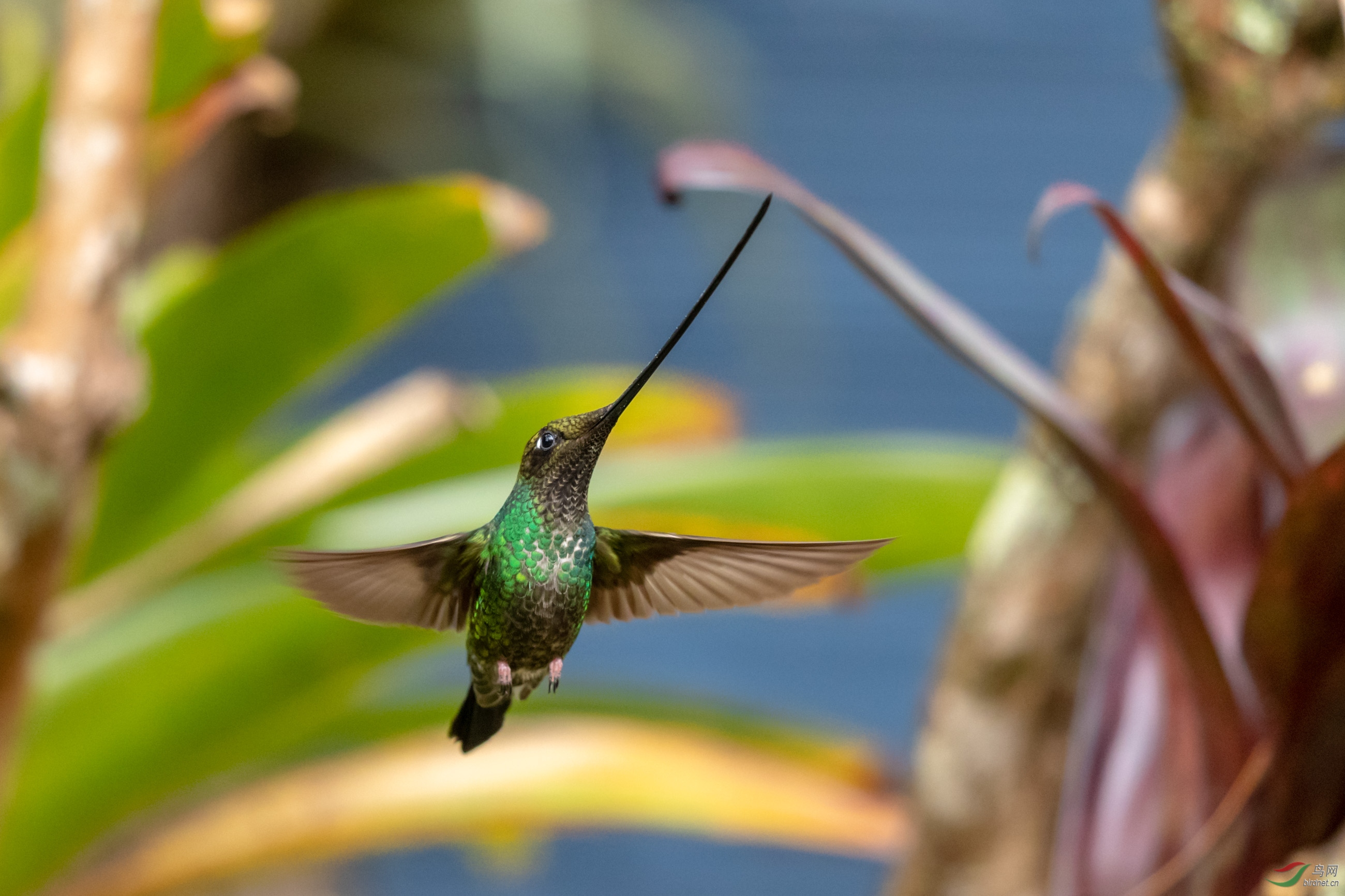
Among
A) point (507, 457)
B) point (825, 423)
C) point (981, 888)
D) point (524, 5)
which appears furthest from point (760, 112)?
point (981, 888)

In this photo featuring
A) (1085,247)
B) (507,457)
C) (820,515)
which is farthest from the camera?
(1085,247)

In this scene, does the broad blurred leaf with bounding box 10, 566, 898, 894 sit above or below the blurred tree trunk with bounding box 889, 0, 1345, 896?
above

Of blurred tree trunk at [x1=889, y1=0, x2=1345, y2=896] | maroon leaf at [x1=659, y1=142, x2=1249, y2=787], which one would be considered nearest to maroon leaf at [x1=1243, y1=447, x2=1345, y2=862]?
maroon leaf at [x1=659, y1=142, x2=1249, y2=787]

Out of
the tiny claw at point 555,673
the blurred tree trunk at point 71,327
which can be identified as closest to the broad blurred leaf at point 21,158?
the blurred tree trunk at point 71,327

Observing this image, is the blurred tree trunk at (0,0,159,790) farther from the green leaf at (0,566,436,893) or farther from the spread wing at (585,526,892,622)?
the spread wing at (585,526,892,622)

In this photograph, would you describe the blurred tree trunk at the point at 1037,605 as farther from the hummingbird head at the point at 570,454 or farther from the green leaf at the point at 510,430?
the hummingbird head at the point at 570,454

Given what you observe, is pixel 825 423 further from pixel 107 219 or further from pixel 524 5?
pixel 107 219

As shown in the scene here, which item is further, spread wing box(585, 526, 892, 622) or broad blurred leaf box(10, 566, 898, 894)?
broad blurred leaf box(10, 566, 898, 894)
